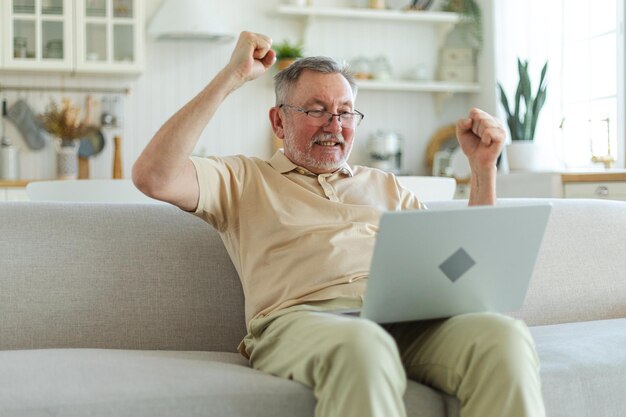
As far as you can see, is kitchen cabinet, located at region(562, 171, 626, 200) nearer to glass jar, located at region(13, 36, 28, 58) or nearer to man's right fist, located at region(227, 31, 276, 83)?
man's right fist, located at region(227, 31, 276, 83)

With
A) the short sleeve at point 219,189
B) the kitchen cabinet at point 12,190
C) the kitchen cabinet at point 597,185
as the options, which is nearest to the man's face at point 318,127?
the short sleeve at point 219,189

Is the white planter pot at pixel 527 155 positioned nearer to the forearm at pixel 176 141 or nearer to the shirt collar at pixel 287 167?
the shirt collar at pixel 287 167

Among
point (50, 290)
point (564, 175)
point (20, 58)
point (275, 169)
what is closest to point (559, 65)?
point (564, 175)

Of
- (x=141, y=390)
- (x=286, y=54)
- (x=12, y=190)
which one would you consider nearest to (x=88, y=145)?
(x=12, y=190)

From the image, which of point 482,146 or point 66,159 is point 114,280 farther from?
point 66,159

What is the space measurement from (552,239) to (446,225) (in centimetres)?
115

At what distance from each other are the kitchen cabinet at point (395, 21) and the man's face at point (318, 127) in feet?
11.2

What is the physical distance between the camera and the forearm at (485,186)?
2.17m

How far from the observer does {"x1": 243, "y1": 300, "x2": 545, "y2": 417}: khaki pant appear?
1503 millimetres

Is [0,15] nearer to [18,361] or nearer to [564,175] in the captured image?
[564,175]

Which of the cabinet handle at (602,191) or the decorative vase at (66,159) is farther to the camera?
the decorative vase at (66,159)

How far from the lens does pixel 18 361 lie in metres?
1.82

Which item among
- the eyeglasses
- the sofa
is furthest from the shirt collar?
the sofa

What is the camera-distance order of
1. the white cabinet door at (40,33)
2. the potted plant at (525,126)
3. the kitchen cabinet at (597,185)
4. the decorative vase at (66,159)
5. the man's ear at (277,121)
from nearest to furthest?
the man's ear at (277,121) < the kitchen cabinet at (597,185) < the potted plant at (525,126) < the white cabinet door at (40,33) < the decorative vase at (66,159)
